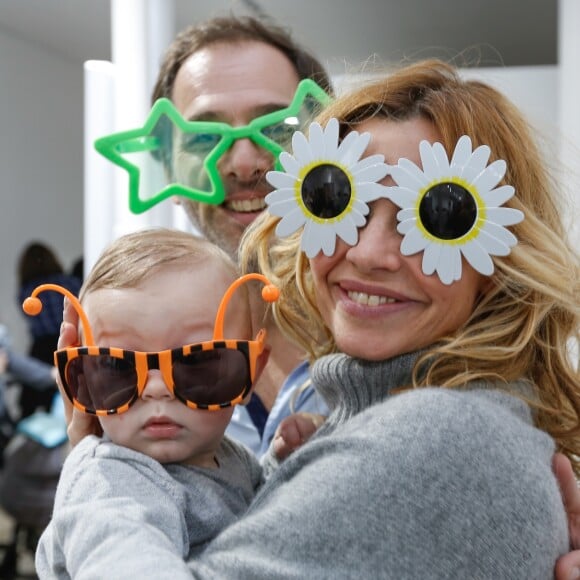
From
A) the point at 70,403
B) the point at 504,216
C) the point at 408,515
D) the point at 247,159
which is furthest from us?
the point at 247,159

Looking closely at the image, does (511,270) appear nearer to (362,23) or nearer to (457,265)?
(457,265)

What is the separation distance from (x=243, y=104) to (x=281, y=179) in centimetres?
74

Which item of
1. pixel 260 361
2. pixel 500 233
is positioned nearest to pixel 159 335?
pixel 260 361

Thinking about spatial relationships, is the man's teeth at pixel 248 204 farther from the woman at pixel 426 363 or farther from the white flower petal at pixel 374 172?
the white flower petal at pixel 374 172

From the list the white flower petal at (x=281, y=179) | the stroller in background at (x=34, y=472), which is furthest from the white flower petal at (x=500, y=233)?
the stroller in background at (x=34, y=472)

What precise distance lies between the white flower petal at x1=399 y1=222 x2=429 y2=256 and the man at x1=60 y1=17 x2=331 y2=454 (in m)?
0.58

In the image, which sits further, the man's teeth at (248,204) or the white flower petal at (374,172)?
the man's teeth at (248,204)

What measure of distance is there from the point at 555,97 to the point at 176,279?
88.1 inches

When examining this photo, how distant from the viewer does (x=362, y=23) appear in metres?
6.14

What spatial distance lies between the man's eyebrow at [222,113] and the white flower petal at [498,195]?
3.07 ft

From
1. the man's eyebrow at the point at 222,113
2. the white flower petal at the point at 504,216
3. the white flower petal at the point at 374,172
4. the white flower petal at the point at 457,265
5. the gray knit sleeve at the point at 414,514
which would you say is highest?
the man's eyebrow at the point at 222,113

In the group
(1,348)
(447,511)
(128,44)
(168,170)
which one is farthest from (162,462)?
(1,348)

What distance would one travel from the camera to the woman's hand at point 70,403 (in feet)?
4.32

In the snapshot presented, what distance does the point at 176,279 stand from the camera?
1251 millimetres
